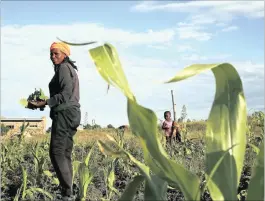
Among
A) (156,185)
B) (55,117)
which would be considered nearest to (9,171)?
(55,117)

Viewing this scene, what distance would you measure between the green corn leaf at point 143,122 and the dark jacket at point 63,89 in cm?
279

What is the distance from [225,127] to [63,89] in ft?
9.35

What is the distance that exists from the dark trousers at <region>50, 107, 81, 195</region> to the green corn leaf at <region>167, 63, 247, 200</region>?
288 centimetres

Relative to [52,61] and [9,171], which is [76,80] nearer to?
[52,61]

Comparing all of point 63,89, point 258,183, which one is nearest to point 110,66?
point 258,183

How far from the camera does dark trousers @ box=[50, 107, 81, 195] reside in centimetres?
426

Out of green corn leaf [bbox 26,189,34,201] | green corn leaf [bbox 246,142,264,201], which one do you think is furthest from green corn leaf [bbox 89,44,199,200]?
green corn leaf [bbox 26,189,34,201]

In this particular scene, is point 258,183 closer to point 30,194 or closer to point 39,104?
point 39,104

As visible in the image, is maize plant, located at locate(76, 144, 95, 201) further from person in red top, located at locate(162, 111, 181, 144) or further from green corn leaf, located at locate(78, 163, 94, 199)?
person in red top, located at locate(162, 111, 181, 144)

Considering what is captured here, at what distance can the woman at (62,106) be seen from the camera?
4.21 metres

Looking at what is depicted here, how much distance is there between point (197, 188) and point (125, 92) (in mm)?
318

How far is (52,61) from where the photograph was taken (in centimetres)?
436

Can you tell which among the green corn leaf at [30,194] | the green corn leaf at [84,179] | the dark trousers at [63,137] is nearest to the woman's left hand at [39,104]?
the dark trousers at [63,137]

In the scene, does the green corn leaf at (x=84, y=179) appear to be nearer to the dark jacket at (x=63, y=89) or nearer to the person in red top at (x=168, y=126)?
the dark jacket at (x=63, y=89)
